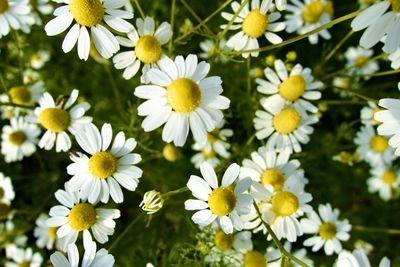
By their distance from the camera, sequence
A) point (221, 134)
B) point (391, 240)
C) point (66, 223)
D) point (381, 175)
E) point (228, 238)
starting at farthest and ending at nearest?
1. point (391, 240)
2. point (381, 175)
3. point (221, 134)
4. point (228, 238)
5. point (66, 223)

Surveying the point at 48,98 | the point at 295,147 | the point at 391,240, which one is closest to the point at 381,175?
the point at 391,240

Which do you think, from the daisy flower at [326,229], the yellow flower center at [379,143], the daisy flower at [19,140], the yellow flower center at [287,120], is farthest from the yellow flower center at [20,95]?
the yellow flower center at [379,143]

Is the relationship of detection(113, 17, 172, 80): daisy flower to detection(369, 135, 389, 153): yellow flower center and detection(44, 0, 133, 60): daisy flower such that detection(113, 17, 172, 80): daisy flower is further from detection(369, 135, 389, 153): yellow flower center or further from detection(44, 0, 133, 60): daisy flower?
detection(369, 135, 389, 153): yellow flower center

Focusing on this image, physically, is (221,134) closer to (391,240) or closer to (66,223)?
(66,223)

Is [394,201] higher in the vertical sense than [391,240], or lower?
higher

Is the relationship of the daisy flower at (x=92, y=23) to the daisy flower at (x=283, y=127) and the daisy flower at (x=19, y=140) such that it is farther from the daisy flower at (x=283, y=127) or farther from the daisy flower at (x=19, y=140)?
the daisy flower at (x=19, y=140)

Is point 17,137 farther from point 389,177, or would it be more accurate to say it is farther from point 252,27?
point 389,177
